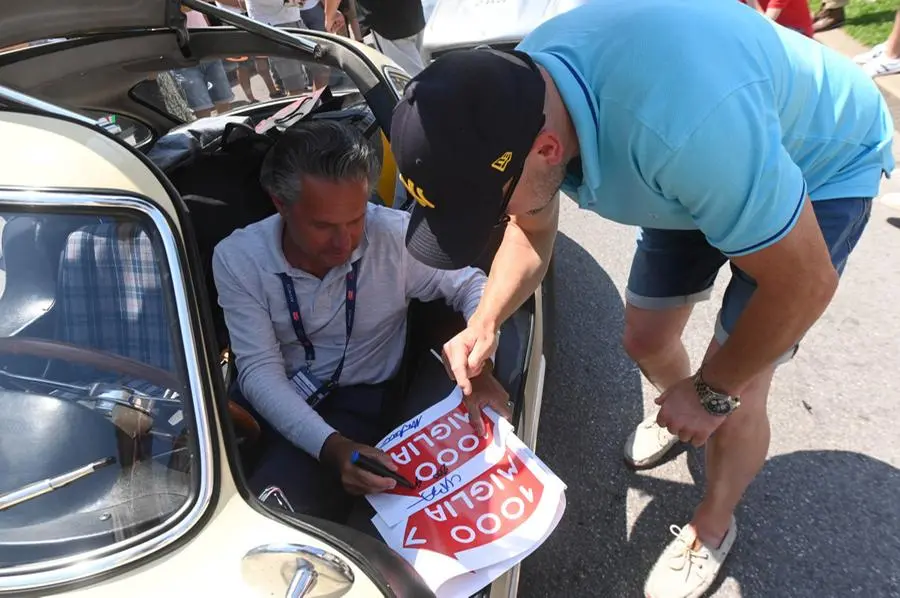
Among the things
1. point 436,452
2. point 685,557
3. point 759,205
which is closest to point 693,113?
point 759,205

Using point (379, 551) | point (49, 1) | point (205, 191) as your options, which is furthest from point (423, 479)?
point (49, 1)

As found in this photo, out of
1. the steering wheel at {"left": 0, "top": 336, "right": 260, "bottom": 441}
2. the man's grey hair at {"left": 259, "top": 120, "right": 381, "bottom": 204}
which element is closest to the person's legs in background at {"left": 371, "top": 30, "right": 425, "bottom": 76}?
the man's grey hair at {"left": 259, "top": 120, "right": 381, "bottom": 204}

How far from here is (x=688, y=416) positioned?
Answer: 1483 mm

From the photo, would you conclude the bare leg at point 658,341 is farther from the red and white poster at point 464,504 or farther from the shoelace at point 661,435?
the red and white poster at point 464,504

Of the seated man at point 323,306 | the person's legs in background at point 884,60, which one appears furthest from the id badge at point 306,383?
the person's legs in background at point 884,60

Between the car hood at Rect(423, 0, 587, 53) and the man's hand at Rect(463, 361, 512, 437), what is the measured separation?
2.78 meters

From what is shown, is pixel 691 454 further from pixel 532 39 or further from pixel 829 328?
pixel 532 39

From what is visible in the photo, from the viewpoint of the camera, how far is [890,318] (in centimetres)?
276

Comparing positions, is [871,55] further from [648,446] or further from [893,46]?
[648,446]

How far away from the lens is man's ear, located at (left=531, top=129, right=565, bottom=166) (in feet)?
3.80

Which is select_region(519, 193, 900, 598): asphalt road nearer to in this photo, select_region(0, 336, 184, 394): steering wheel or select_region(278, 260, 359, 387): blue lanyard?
select_region(278, 260, 359, 387): blue lanyard

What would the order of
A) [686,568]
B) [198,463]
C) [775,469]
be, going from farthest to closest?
1. [775,469]
2. [686,568]
3. [198,463]

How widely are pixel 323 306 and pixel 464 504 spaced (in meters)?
0.67

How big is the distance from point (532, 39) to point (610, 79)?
0.34 meters
